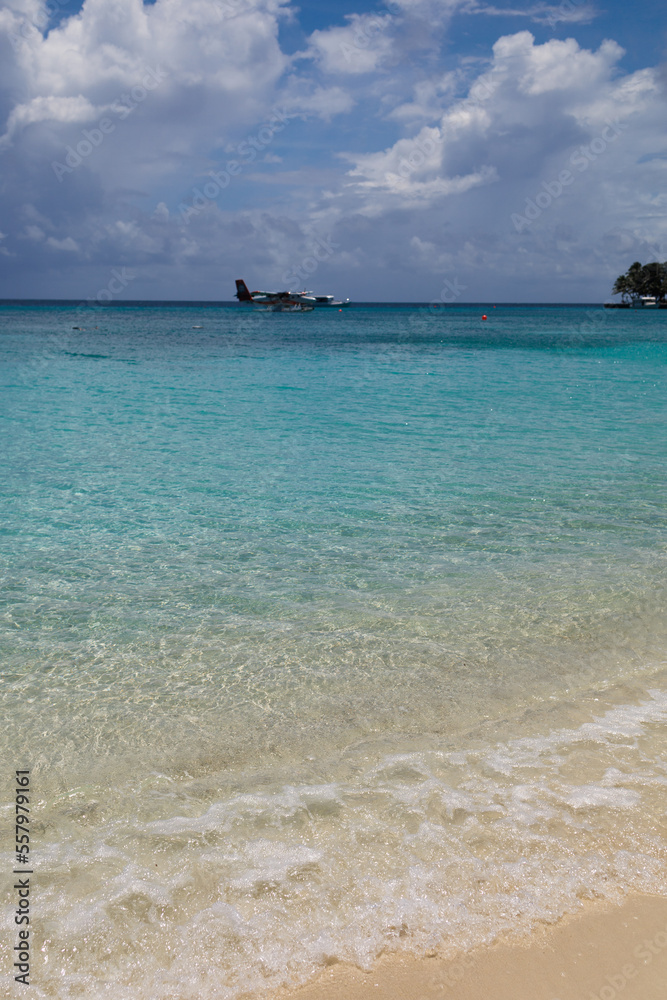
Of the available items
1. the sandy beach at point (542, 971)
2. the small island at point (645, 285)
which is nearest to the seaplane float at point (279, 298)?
the small island at point (645, 285)

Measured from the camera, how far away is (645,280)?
166000mm

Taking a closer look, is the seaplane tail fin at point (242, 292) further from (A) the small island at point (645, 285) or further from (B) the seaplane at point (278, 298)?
(A) the small island at point (645, 285)

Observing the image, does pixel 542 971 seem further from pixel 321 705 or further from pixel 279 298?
pixel 279 298

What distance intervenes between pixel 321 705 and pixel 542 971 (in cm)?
261

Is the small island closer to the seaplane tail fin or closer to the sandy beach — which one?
the seaplane tail fin

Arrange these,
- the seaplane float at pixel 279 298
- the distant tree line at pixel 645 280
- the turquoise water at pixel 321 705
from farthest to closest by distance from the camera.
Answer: the distant tree line at pixel 645 280
the seaplane float at pixel 279 298
the turquoise water at pixel 321 705

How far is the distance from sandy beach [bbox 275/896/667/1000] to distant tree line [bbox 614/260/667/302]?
18992 cm

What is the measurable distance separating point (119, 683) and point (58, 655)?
84cm

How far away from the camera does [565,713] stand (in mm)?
5168

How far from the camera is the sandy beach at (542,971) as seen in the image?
2.94 meters

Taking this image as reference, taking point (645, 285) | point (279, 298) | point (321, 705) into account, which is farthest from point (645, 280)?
point (321, 705)

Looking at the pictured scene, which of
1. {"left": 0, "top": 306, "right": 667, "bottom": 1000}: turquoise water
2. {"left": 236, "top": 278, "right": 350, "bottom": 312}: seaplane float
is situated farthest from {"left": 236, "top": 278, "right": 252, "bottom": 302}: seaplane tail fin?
{"left": 0, "top": 306, "right": 667, "bottom": 1000}: turquoise water

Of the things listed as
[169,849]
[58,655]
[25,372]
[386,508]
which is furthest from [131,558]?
[25,372]

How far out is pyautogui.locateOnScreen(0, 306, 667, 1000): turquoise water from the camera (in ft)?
11.2
